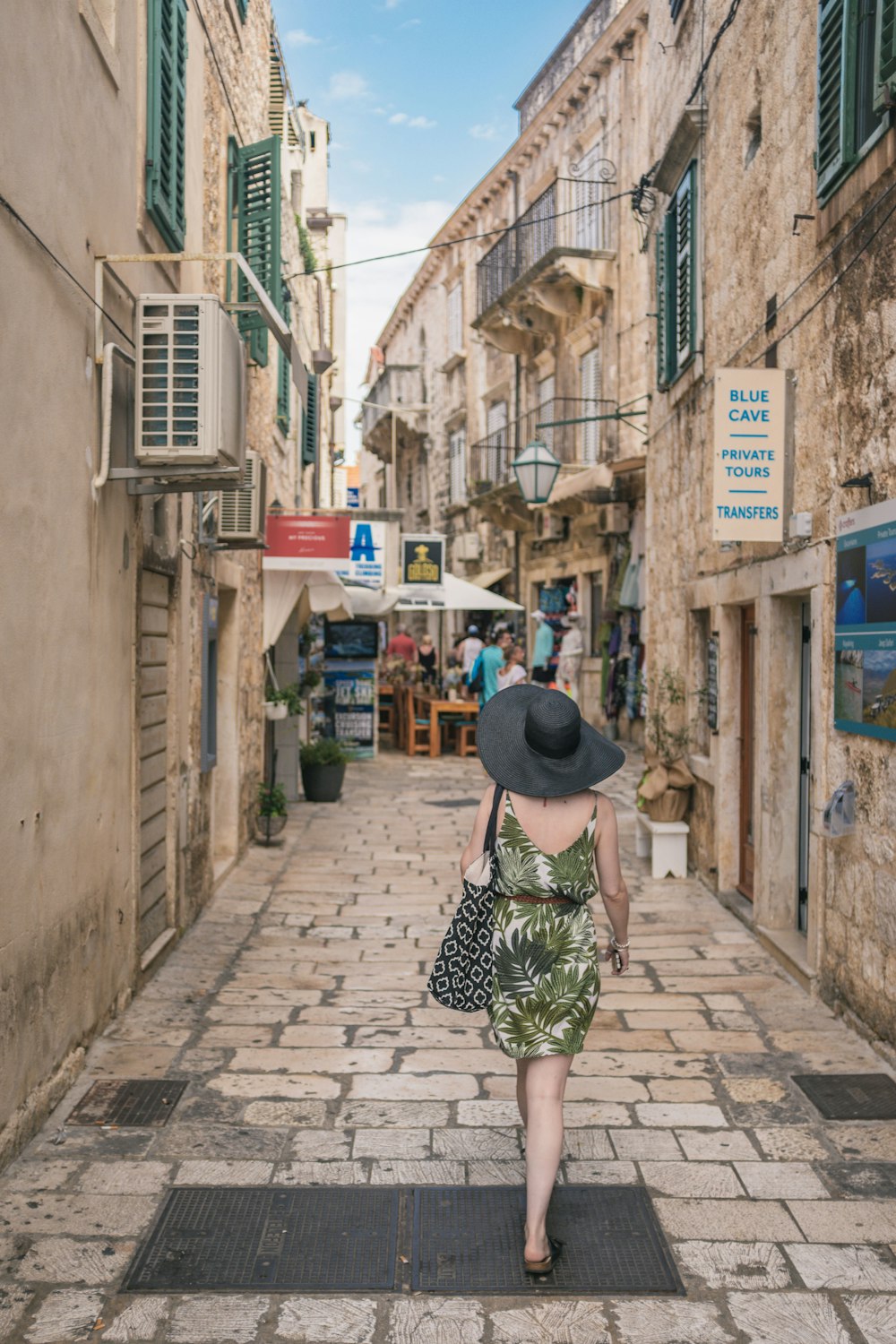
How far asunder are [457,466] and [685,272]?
20.6 m

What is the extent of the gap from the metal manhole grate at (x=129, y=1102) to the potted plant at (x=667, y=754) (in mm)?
5204

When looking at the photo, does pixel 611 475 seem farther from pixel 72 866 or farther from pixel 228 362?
pixel 72 866

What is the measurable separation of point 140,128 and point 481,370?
22106 millimetres

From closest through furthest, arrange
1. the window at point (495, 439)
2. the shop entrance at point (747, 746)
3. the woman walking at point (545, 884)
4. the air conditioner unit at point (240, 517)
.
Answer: the woman walking at point (545, 884)
the shop entrance at point (747, 746)
the air conditioner unit at point (240, 517)
the window at point (495, 439)

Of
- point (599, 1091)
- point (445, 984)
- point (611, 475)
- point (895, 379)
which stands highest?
point (611, 475)

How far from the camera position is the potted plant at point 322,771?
13109 millimetres

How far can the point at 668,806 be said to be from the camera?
368 inches

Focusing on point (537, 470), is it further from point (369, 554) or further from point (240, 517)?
point (240, 517)

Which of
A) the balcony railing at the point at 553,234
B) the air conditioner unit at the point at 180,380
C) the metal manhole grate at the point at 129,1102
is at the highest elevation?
the balcony railing at the point at 553,234

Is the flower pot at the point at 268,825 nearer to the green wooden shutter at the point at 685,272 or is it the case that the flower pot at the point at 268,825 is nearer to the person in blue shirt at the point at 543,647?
the green wooden shutter at the point at 685,272

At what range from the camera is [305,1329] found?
317cm

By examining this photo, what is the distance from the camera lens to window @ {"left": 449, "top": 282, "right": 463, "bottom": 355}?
29.3 meters

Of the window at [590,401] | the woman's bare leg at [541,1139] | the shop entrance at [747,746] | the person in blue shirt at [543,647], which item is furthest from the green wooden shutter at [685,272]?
the person in blue shirt at [543,647]

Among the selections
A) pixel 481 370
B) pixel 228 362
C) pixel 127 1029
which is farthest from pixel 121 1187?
pixel 481 370
